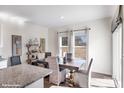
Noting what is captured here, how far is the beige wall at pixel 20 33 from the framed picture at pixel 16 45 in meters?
0.11

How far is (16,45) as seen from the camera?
152 inches

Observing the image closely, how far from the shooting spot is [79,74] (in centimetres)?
280

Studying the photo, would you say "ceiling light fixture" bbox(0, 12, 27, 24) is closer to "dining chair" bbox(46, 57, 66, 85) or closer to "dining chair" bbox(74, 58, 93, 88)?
"dining chair" bbox(46, 57, 66, 85)

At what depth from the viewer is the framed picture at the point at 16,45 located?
148 inches

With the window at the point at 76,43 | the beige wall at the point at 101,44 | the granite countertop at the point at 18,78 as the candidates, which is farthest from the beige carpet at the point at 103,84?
the granite countertop at the point at 18,78

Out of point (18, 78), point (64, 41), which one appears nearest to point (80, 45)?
point (64, 41)

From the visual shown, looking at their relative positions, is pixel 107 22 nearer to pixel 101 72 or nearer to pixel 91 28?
pixel 91 28

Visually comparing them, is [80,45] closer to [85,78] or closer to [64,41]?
[64,41]

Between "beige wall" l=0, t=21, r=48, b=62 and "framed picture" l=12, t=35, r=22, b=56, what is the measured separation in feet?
0.37

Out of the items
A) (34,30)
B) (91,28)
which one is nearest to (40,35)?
(34,30)

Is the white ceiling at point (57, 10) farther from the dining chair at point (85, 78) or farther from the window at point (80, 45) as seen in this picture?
the dining chair at point (85, 78)

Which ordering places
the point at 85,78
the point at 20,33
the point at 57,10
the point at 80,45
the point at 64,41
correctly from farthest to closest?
1. the point at 64,41
2. the point at 80,45
3. the point at 20,33
4. the point at 57,10
5. the point at 85,78

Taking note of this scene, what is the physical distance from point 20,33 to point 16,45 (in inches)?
19.7
